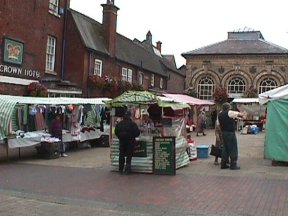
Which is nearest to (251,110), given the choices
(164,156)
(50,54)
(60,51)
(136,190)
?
(60,51)

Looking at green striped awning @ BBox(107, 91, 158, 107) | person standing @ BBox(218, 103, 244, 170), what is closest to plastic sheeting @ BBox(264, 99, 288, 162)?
person standing @ BBox(218, 103, 244, 170)

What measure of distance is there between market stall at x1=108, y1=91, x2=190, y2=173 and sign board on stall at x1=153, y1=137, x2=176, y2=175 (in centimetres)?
20

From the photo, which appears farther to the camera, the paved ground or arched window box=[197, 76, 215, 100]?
arched window box=[197, 76, 215, 100]

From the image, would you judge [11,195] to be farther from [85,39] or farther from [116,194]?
[85,39]

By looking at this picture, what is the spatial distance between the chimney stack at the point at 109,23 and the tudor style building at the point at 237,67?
16.3 meters

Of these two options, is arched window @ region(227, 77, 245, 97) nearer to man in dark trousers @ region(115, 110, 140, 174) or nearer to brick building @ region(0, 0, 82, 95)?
brick building @ region(0, 0, 82, 95)

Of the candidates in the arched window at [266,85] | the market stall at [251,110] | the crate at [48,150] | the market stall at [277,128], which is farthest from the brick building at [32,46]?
the arched window at [266,85]

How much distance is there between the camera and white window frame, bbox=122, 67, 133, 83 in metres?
33.6

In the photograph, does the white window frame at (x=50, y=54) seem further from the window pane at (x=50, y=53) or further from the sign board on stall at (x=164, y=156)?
the sign board on stall at (x=164, y=156)

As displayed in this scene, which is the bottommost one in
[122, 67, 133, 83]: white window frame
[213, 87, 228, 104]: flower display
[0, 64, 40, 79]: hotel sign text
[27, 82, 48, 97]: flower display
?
[27, 82, 48, 97]: flower display

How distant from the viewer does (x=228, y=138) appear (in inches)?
526

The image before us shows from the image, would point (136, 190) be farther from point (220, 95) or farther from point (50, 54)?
point (220, 95)

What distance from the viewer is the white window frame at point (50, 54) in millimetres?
25266

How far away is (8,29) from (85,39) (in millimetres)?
6793
